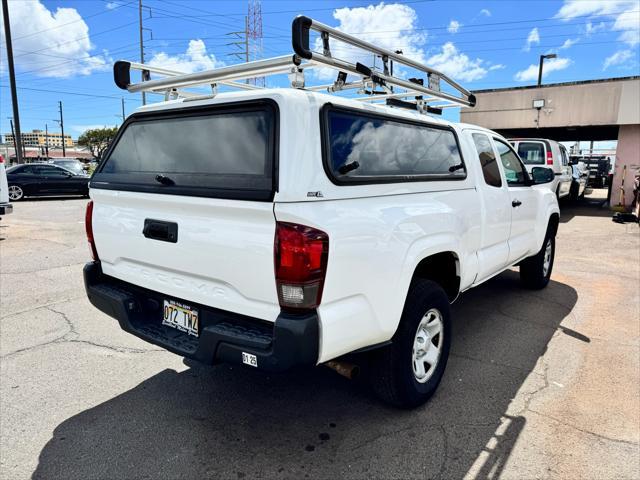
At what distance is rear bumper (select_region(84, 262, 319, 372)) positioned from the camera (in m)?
2.31

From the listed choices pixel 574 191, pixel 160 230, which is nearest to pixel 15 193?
pixel 160 230

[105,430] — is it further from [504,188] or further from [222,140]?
[504,188]

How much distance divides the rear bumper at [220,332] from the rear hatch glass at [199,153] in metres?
0.67

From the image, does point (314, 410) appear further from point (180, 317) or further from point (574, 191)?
point (574, 191)

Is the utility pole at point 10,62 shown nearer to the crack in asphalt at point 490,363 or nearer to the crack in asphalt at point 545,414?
the crack in asphalt at point 490,363

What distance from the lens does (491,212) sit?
13.8 ft

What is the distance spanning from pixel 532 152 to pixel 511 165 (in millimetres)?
9183

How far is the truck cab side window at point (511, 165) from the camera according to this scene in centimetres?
481

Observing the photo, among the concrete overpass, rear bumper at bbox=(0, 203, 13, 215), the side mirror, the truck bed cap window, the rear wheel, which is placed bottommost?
the rear wheel

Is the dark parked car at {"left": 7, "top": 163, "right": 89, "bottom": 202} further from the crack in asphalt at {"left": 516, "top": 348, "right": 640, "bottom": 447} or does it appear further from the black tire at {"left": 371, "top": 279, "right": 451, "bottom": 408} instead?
the crack in asphalt at {"left": 516, "top": 348, "right": 640, "bottom": 447}

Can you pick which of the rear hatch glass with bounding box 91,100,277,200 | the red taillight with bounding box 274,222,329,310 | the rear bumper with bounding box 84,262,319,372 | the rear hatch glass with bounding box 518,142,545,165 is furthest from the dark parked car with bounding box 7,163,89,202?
the red taillight with bounding box 274,222,329,310

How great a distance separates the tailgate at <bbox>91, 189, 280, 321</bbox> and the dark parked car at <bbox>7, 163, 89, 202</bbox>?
48.1 ft

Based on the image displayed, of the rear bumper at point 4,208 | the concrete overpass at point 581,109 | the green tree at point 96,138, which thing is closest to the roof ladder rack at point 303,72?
the rear bumper at point 4,208

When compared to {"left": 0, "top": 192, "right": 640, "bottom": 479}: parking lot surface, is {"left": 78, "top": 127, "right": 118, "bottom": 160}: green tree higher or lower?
higher
